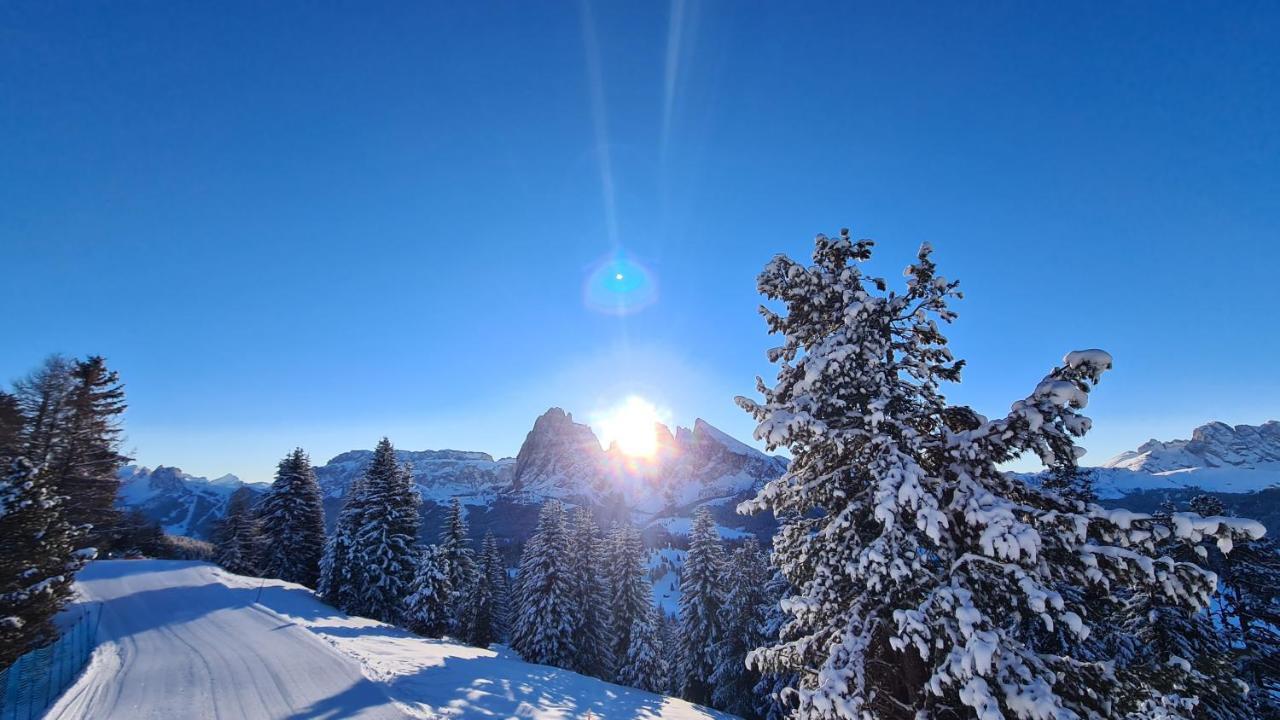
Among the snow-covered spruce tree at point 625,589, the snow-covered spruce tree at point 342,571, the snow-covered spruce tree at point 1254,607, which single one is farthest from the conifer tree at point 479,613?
the snow-covered spruce tree at point 1254,607

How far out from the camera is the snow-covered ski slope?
40.8 ft

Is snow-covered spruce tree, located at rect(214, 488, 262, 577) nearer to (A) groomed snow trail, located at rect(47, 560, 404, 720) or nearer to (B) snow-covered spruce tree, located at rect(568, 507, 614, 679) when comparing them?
(A) groomed snow trail, located at rect(47, 560, 404, 720)

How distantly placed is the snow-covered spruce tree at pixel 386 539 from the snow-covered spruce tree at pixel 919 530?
31715 mm

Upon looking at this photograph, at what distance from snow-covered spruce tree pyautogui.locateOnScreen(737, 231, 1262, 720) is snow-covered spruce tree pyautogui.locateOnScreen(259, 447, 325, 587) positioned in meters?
40.6

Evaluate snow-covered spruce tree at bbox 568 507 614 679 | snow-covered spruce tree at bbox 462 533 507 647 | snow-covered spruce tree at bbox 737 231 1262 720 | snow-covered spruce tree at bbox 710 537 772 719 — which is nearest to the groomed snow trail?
snow-covered spruce tree at bbox 737 231 1262 720

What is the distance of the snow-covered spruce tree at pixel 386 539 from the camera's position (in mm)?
32531

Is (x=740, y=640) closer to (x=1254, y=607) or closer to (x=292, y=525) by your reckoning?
(x=1254, y=607)

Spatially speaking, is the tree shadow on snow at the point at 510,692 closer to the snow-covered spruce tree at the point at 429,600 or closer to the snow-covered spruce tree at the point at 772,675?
the snow-covered spruce tree at the point at 772,675

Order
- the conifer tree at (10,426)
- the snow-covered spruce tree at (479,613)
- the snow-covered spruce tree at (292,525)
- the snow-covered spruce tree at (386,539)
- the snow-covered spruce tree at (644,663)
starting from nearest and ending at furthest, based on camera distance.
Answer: the conifer tree at (10,426) < the snow-covered spruce tree at (386,539) < the snow-covered spruce tree at (644,663) < the snow-covered spruce tree at (292,525) < the snow-covered spruce tree at (479,613)

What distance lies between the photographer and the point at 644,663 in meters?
33.9

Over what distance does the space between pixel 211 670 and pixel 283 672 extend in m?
1.86

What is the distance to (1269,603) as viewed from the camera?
679 inches

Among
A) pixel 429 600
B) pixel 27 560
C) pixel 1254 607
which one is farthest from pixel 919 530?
pixel 429 600

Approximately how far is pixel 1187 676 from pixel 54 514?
Result: 25.2 m
